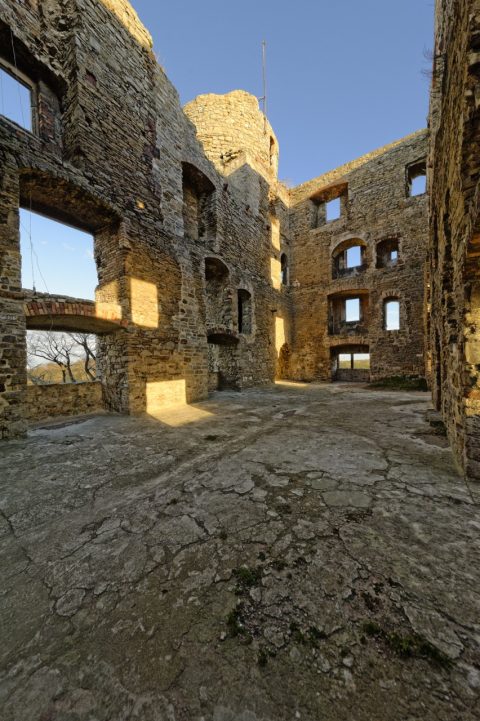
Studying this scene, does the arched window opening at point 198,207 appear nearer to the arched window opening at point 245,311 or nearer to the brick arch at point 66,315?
the arched window opening at point 245,311

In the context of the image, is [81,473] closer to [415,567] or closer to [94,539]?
[94,539]

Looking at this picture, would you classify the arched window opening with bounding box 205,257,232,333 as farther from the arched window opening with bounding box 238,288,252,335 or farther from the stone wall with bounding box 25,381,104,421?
the stone wall with bounding box 25,381,104,421

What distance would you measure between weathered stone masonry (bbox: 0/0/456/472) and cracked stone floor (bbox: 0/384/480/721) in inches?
138

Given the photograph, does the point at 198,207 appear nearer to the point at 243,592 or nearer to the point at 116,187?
the point at 116,187

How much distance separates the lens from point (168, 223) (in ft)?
22.6

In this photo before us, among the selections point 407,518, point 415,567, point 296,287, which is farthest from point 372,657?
point 296,287

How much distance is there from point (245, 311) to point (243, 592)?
9696mm

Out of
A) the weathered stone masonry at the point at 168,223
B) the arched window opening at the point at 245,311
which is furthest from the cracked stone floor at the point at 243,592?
the arched window opening at the point at 245,311

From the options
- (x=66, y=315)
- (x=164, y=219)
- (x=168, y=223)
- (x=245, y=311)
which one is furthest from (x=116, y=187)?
(x=245, y=311)

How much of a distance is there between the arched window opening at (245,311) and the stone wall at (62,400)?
579 cm

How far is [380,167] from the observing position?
11695mm

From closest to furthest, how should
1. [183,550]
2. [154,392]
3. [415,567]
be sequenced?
1. [415,567]
2. [183,550]
3. [154,392]

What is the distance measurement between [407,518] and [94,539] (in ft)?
7.39

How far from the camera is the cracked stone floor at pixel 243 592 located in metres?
0.98
